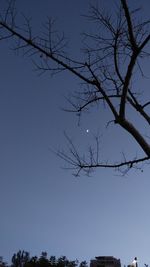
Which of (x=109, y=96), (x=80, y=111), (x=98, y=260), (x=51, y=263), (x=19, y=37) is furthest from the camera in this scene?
(x=98, y=260)

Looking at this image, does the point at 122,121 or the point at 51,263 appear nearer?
the point at 122,121

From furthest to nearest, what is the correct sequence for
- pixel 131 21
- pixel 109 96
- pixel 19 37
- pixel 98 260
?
pixel 98 260, pixel 109 96, pixel 19 37, pixel 131 21

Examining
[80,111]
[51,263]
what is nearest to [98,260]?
[51,263]

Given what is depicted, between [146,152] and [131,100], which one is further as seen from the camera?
[131,100]

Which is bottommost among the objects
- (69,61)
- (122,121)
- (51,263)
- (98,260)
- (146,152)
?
(146,152)

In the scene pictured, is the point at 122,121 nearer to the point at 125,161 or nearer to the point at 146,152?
the point at 146,152

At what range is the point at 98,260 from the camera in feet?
306

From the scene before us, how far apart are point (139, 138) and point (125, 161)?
102 cm

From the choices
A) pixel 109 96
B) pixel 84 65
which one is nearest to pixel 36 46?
pixel 84 65

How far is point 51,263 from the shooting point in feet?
207

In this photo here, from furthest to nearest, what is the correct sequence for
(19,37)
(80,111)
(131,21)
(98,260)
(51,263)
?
(98,260) → (51,263) → (80,111) → (19,37) → (131,21)

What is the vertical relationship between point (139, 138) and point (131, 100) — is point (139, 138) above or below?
below

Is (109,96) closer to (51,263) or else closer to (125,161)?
(125,161)

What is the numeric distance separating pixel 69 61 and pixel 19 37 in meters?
0.87
